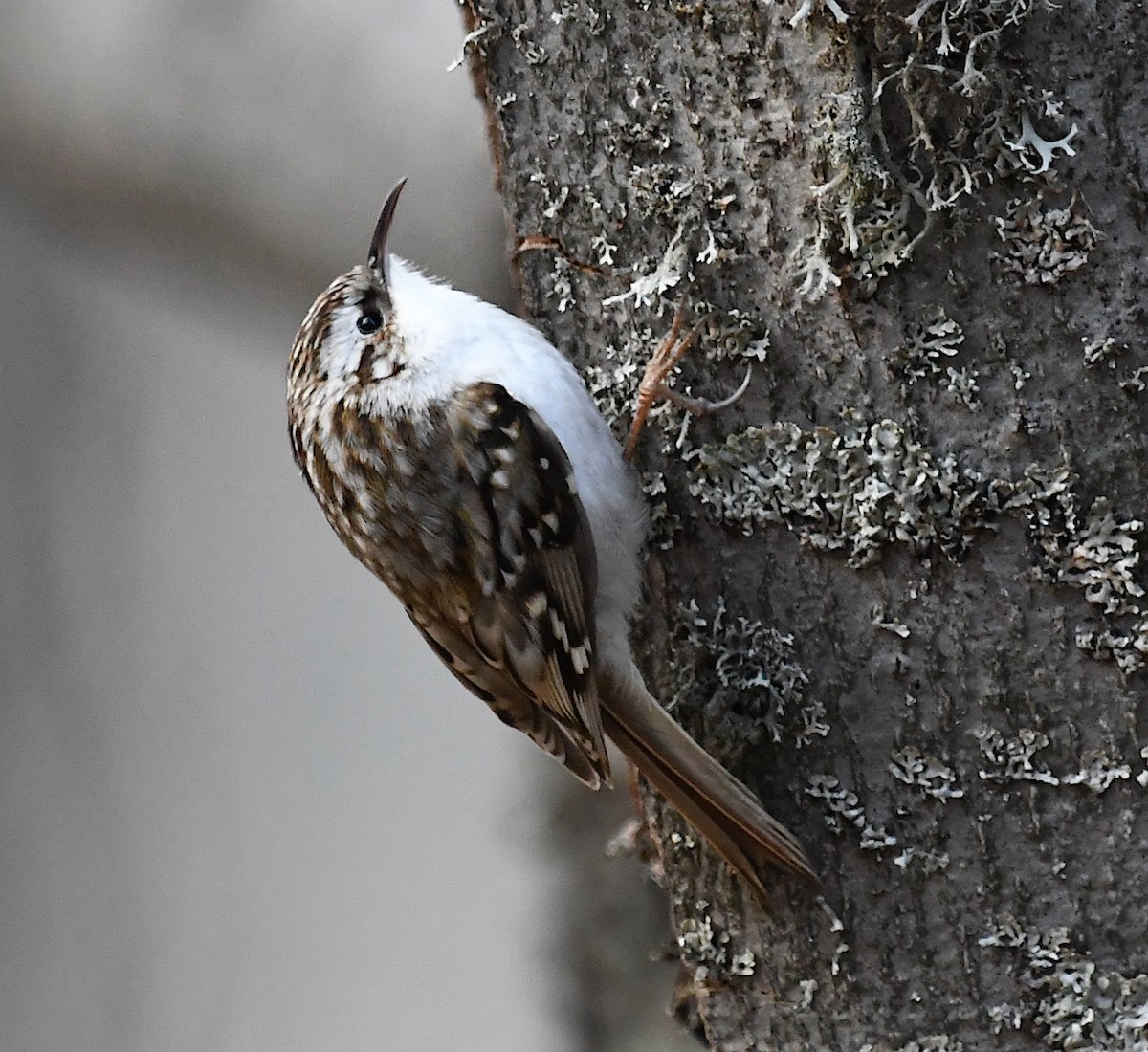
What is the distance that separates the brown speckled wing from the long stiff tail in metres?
0.09

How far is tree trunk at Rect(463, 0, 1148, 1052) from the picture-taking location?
945 mm

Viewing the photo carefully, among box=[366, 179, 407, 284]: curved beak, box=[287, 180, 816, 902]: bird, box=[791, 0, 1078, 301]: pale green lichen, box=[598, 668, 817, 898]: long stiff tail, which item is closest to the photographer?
box=[791, 0, 1078, 301]: pale green lichen

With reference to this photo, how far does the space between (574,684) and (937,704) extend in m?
0.37

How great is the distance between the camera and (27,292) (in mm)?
2525

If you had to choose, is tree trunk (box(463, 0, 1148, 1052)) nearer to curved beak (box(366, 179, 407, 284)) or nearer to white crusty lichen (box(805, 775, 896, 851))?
white crusty lichen (box(805, 775, 896, 851))

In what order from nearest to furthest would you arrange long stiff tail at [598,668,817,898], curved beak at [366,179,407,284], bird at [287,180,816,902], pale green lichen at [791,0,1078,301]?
pale green lichen at [791,0,1078,301] < long stiff tail at [598,668,817,898] < bird at [287,180,816,902] < curved beak at [366,179,407,284]

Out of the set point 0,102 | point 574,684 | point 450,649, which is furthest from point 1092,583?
point 0,102

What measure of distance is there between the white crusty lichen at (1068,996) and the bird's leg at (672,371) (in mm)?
507

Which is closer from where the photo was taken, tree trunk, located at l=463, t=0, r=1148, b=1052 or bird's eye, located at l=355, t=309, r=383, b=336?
tree trunk, located at l=463, t=0, r=1148, b=1052

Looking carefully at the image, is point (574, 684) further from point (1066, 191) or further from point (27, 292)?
point (27, 292)

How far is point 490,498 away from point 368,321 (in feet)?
0.88

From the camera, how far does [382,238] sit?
1.34 metres

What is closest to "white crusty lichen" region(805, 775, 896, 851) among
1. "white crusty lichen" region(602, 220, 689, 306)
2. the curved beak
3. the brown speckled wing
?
the brown speckled wing

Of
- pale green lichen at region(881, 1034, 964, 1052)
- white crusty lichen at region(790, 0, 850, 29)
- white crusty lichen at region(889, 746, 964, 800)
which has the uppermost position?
white crusty lichen at region(790, 0, 850, 29)
